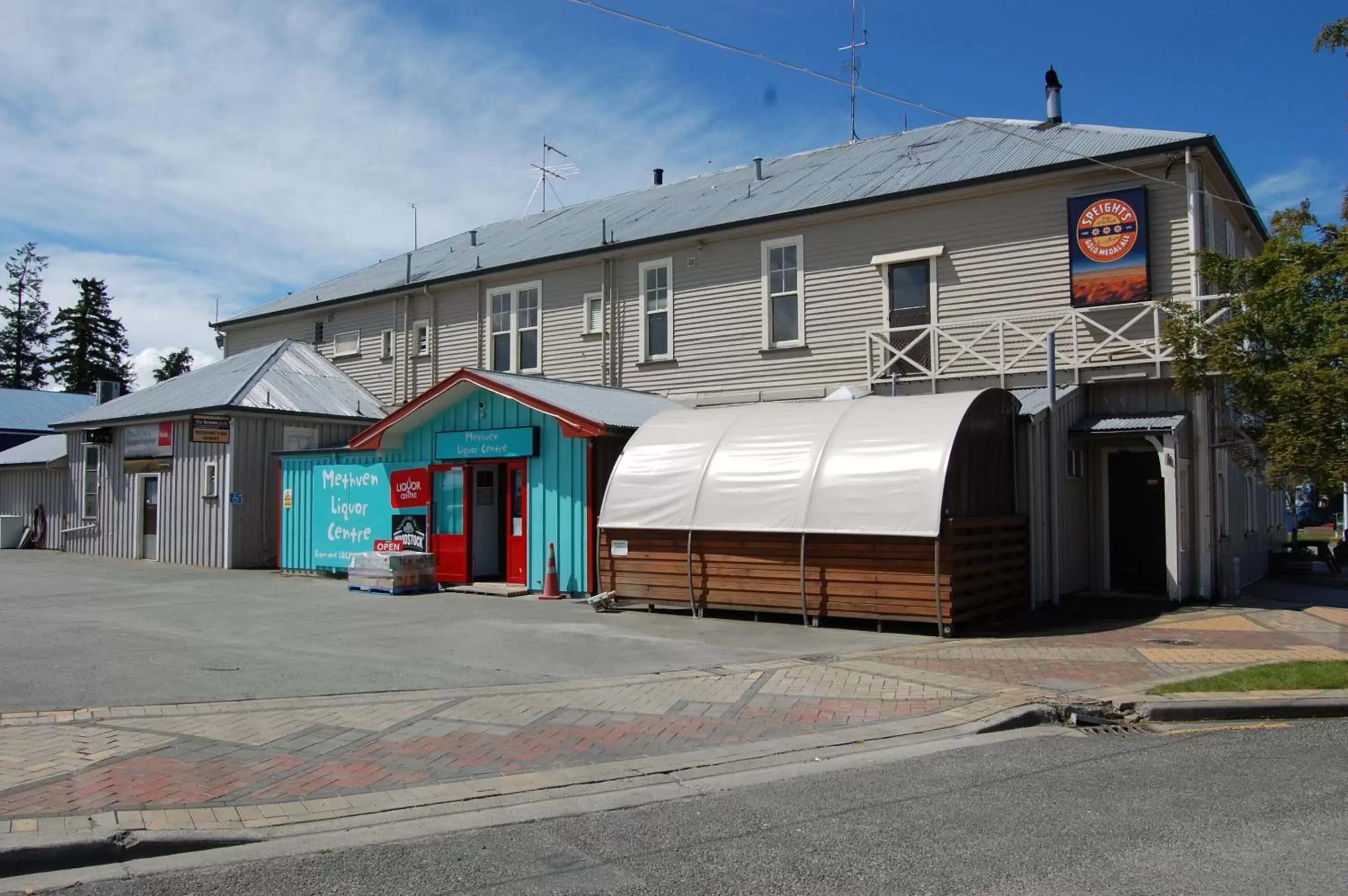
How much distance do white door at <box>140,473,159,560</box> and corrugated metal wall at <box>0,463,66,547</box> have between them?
5.98m

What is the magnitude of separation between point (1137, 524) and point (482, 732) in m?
13.2

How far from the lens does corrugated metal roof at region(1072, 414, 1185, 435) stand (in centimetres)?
1518

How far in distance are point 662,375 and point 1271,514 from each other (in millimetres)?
14841

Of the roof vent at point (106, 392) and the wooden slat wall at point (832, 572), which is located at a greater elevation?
the roof vent at point (106, 392)

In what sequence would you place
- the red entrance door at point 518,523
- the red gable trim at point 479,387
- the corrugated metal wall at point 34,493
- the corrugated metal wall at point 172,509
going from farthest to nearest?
the corrugated metal wall at point 34,493, the corrugated metal wall at point 172,509, the red entrance door at point 518,523, the red gable trim at point 479,387

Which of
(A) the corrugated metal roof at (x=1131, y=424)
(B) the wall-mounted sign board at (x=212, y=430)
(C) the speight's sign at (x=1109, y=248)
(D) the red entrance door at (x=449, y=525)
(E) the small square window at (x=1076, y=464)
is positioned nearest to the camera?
(A) the corrugated metal roof at (x=1131, y=424)

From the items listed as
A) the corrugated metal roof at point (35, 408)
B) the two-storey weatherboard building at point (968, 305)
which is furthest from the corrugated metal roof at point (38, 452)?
the two-storey weatherboard building at point (968, 305)

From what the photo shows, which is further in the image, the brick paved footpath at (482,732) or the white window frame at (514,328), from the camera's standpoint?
the white window frame at (514,328)

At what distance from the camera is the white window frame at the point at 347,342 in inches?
1076

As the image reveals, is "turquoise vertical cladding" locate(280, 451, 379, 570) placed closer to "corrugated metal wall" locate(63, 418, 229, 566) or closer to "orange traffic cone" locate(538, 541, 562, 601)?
"corrugated metal wall" locate(63, 418, 229, 566)

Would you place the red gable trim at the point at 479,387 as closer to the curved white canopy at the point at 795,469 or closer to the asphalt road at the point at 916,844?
the curved white canopy at the point at 795,469

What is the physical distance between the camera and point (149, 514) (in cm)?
2434

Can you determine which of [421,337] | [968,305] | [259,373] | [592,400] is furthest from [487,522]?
[968,305]

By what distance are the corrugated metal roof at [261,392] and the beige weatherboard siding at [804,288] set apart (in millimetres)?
1317
